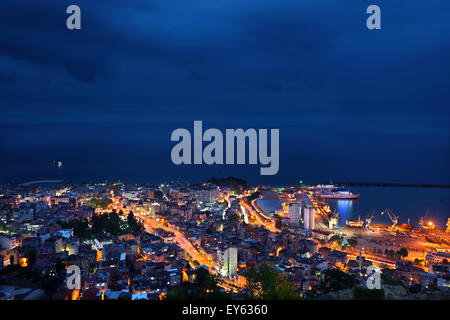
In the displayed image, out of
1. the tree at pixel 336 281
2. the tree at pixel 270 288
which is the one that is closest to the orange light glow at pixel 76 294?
the tree at pixel 270 288

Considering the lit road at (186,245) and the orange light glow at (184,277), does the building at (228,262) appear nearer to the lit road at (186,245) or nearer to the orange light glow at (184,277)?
the lit road at (186,245)

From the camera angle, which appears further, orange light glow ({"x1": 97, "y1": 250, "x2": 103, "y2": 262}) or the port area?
the port area

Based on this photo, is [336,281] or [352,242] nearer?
[336,281]

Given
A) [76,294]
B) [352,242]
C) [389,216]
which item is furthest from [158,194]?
[76,294]

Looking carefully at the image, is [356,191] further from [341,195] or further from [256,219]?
[256,219]

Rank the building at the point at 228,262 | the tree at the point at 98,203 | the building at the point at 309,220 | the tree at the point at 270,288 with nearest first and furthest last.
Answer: the tree at the point at 270,288, the building at the point at 228,262, the building at the point at 309,220, the tree at the point at 98,203

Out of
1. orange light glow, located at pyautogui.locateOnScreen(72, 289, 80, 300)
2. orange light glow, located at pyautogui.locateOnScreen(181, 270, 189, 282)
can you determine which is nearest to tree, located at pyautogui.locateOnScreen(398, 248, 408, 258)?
orange light glow, located at pyautogui.locateOnScreen(181, 270, 189, 282)

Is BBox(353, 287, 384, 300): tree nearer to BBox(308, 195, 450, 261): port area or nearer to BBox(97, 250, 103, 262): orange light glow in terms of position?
BBox(308, 195, 450, 261): port area
